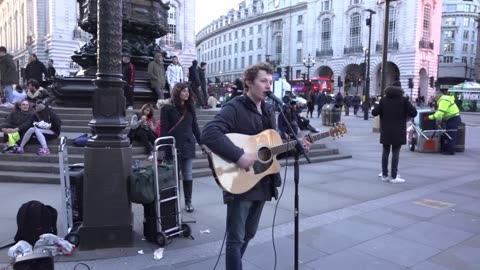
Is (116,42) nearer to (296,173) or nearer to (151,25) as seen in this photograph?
(296,173)

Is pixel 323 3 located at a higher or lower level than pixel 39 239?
higher

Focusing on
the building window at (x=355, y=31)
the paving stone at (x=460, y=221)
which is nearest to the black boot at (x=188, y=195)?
the paving stone at (x=460, y=221)

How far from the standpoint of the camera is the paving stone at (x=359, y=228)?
5.14 meters

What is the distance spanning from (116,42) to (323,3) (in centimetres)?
6893

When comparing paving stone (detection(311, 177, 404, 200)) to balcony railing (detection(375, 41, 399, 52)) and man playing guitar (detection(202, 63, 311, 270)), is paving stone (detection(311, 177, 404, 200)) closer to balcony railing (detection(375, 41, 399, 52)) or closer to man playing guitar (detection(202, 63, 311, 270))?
man playing guitar (detection(202, 63, 311, 270))

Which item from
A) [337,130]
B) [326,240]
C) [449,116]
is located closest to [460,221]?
[326,240]

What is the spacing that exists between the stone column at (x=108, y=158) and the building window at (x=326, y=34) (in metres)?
66.3

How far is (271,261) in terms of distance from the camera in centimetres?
429

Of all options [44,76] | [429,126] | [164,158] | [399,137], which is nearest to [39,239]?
[164,158]

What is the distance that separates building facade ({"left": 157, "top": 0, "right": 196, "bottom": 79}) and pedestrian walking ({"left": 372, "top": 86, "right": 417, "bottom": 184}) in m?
54.1

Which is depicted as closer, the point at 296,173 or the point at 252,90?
the point at 252,90

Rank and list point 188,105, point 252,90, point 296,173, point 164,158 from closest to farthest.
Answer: point 252,90 → point 296,173 → point 164,158 → point 188,105

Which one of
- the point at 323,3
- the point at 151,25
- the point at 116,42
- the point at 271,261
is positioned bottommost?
the point at 271,261

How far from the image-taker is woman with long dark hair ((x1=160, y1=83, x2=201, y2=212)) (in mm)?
5855
